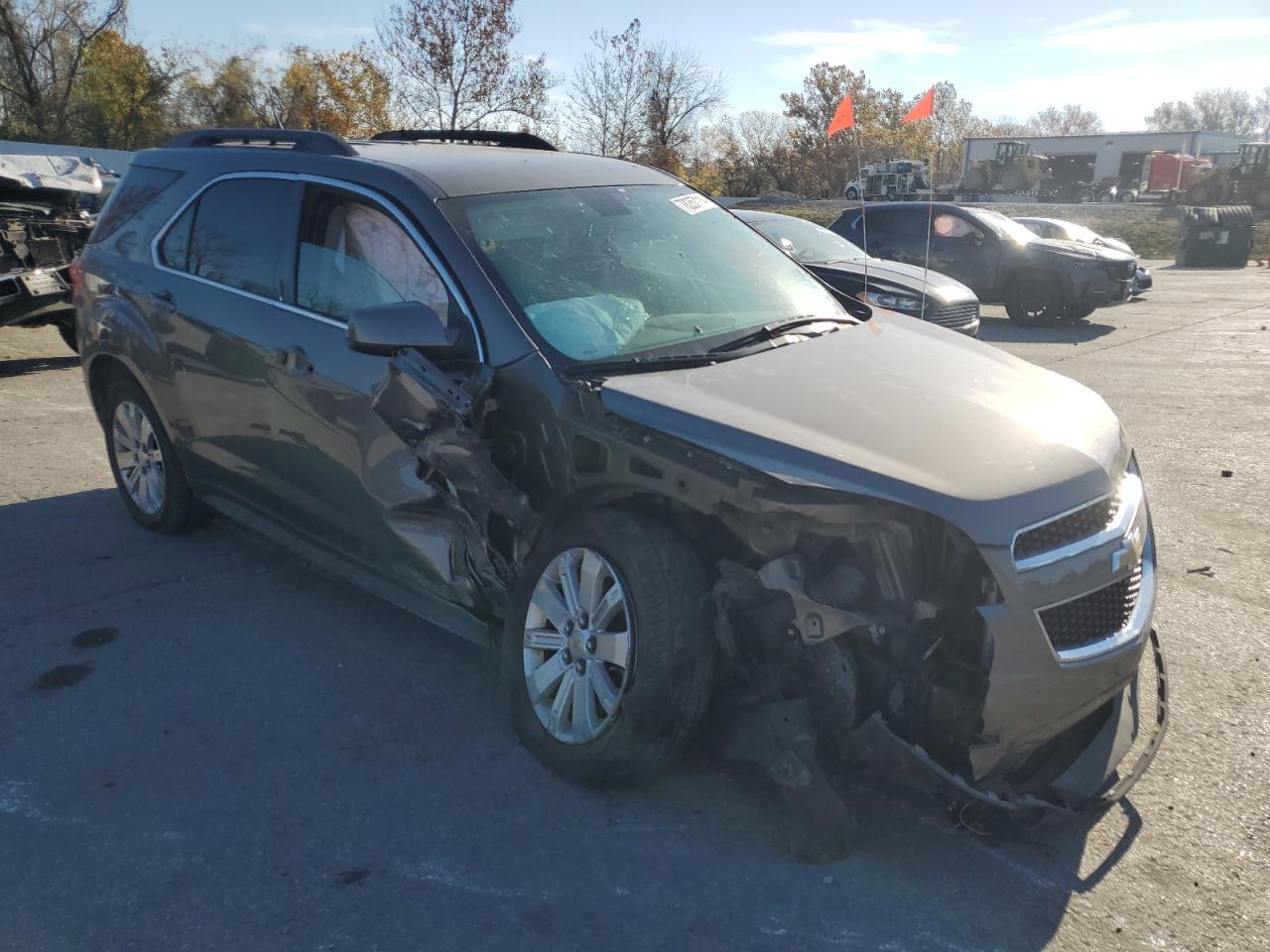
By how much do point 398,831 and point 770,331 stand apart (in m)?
2.21

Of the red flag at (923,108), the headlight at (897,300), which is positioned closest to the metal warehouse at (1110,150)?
the headlight at (897,300)

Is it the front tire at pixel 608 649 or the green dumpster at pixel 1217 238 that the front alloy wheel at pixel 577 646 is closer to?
the front tire at pixel 608 649

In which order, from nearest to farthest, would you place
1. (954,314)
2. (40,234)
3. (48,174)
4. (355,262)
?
1. (355,262)
2. (40,234)
3. (48,174)
4. (954,314)

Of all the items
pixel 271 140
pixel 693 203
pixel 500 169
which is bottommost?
pixel 693 203

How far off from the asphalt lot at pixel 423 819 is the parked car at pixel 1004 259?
34.5ft

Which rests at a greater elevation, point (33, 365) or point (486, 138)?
point (486, 138)

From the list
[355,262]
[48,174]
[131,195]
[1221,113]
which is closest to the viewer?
[355,262]

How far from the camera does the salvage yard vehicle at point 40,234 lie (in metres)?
10.2

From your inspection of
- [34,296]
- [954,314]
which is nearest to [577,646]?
[34,296]

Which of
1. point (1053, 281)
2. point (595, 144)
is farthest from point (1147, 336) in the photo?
point (595, 144)

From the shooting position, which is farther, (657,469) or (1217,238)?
(1217,238)

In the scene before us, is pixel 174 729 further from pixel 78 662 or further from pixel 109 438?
pixel 109 438

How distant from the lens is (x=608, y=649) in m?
3.30

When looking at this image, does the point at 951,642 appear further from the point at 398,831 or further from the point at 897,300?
the point at 897,300
